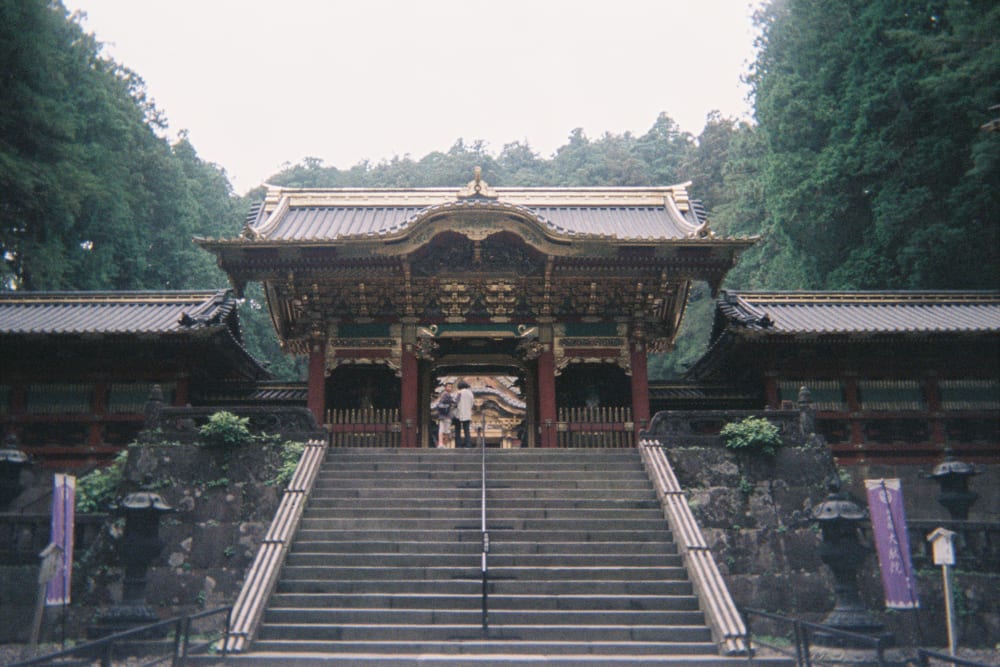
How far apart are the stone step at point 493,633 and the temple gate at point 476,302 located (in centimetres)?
639

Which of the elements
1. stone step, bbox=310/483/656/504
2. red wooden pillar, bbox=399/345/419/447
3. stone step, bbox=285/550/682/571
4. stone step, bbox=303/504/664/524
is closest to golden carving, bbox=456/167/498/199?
red wooden pillar, bbox=399/345/419/447

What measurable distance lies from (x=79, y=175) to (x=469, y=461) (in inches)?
626

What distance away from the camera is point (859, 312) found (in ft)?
57.2

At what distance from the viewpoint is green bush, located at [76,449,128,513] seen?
12227mm

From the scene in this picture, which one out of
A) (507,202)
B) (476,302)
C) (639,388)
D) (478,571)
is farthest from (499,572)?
(507,202)

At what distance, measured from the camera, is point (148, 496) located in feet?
31.1

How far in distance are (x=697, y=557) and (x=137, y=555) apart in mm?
7172

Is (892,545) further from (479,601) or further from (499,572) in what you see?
(479,601)

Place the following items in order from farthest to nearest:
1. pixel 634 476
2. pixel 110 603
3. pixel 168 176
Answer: pixel 168 176
pixel 634 476
pixel 110 603

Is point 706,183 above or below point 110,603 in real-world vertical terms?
above

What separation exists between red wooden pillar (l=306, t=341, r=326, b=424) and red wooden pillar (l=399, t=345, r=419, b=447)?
170 centimetres

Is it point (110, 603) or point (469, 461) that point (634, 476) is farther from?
point (110, 603)

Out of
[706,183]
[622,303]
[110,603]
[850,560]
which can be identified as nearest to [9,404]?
[110,603]

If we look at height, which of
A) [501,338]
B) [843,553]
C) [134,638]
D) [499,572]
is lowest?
[134,638]
